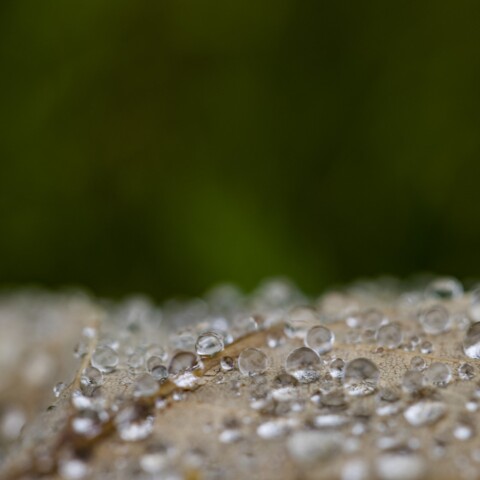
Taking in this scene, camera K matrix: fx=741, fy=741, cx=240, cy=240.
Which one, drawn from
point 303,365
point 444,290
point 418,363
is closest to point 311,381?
point 303,365

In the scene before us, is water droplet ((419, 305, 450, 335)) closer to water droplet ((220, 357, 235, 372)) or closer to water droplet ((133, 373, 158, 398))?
water droplet ((220, 357, 235, 372))

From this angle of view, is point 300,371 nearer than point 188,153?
Yes

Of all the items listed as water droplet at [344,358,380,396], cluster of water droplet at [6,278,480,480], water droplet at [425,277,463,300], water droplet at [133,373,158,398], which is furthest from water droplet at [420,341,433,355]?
water droplet at [133,373,158,398]

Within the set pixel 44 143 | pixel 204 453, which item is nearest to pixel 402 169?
pixel 44 143

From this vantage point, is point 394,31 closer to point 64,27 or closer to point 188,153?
point 188,153

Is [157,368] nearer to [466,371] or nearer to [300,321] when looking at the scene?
[300,321]
